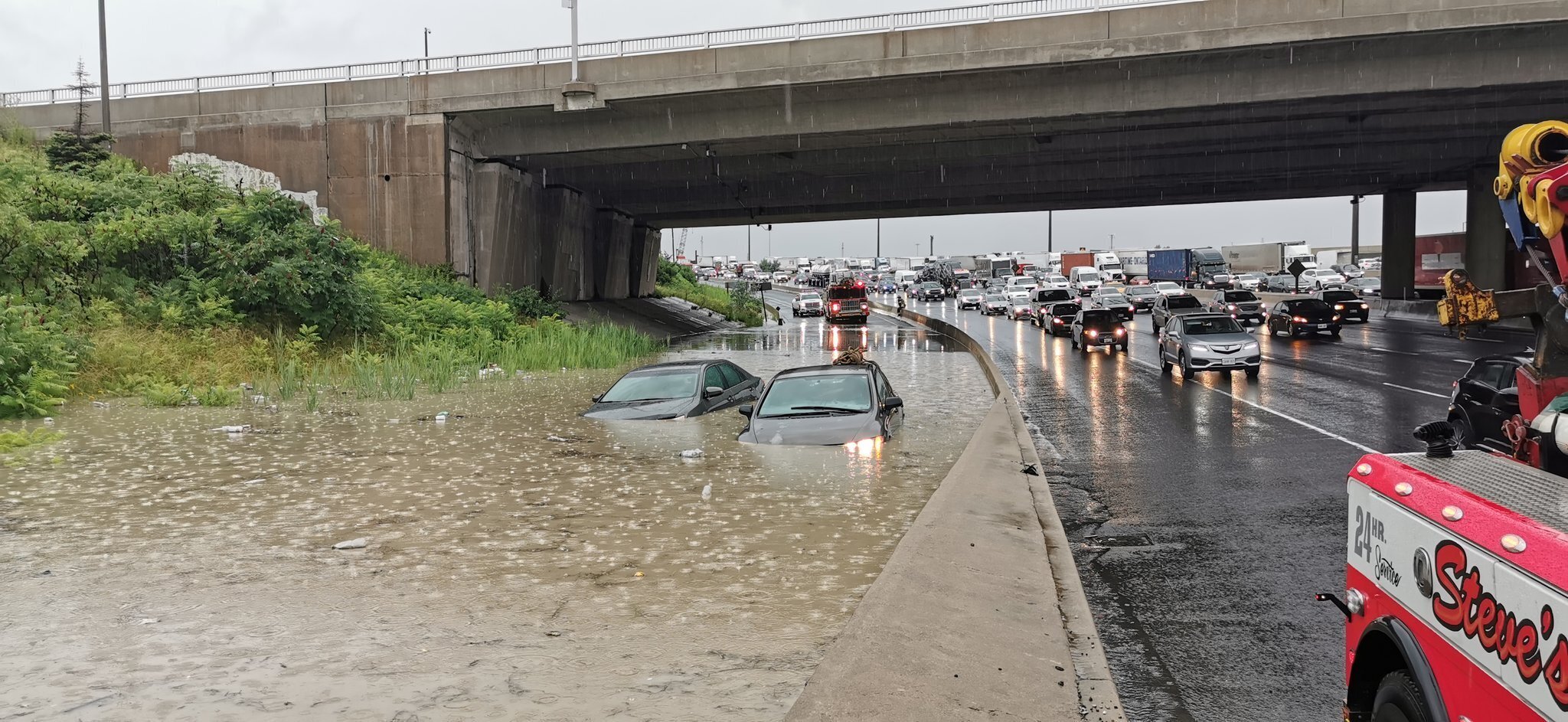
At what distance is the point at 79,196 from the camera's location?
26.1 m

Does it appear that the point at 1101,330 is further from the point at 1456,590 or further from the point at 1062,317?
the point at 1456,590

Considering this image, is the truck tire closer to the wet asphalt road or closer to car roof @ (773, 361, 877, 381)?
the wet asphalt road

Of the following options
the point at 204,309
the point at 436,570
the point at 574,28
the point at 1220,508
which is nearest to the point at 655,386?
the point at 1220,508

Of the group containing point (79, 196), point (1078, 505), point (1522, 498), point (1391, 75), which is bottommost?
point (1078, 505)

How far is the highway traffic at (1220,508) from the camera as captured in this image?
5594 millimetres

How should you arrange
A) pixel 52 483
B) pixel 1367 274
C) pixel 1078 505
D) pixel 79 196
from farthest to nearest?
pixel 1367 274 < pixel 79 196 < pixel 52 483 < pixel 1078 505

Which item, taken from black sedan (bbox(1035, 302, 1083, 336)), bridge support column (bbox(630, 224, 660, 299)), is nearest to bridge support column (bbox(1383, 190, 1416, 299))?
black sedan (bbox(1035, 302, 1083, 336))

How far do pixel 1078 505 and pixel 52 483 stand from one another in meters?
9.89

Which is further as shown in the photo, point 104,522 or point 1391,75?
point 1391,75

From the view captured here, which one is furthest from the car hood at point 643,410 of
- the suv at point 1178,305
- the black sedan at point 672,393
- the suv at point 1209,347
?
the suv at point 1178,305

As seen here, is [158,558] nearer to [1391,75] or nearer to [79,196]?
[79,196]

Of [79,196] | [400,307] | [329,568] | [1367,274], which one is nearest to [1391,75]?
[400,307]

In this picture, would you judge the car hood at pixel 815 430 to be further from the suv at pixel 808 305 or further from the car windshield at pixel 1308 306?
the suv at pixel 808 305

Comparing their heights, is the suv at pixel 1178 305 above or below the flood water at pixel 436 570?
above
